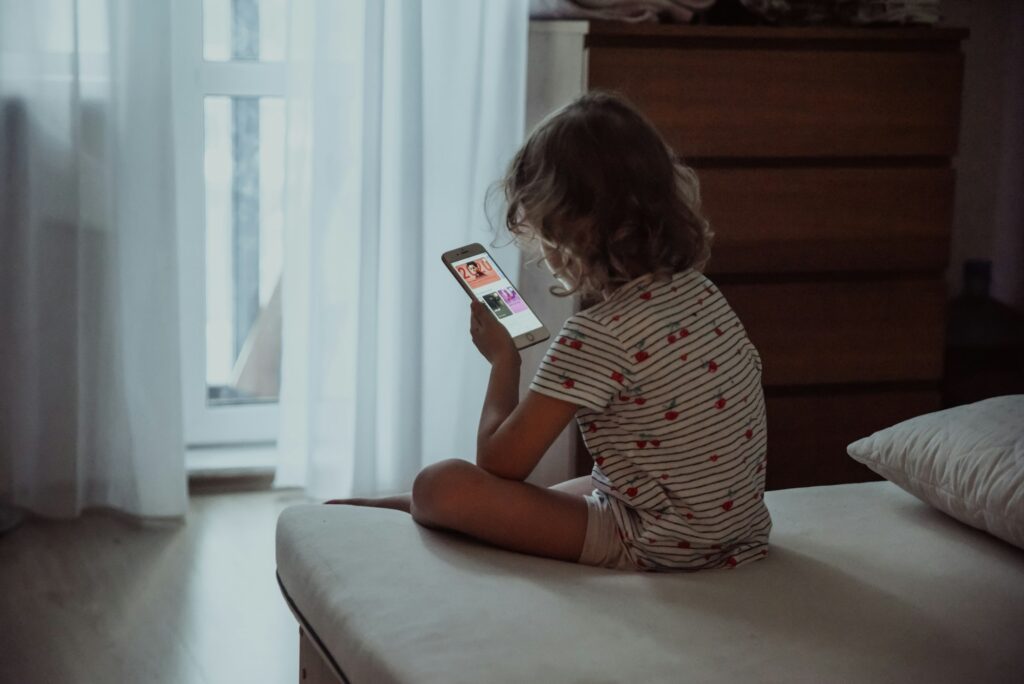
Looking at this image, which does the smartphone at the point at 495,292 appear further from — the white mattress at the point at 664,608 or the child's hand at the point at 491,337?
the white mattress at the point at 664,608

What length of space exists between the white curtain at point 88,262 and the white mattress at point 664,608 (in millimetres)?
1045

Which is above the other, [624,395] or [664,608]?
[624,395]

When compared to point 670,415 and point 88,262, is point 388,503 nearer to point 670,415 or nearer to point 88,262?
point 670,415

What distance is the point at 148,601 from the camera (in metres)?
2.32

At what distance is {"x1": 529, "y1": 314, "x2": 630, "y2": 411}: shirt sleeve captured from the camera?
62.3 inches

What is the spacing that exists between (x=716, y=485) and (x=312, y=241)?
1.40 metres

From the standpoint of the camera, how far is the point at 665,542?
5.36 feet

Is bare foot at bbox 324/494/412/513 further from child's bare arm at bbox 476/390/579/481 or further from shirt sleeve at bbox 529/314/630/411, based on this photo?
shirt sleeve at bbox 529/314/630/411

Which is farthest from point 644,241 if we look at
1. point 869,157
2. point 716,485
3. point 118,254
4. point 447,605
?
point 118,254

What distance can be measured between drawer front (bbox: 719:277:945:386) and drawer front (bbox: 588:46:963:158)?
0.95 feet

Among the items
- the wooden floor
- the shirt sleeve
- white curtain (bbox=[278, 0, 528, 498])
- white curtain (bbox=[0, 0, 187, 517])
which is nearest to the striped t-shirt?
the shirt sleeve

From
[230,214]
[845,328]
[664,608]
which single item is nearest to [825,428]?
[845,328]

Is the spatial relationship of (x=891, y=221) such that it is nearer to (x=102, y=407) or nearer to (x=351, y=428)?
(x=351, y=428)

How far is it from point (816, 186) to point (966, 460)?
100 centimetres
